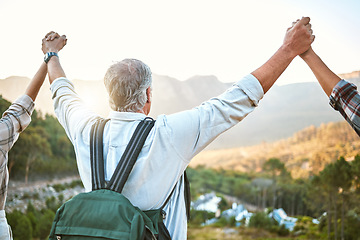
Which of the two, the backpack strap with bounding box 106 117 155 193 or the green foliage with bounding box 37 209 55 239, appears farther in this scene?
the green foliage with bounding box 37 209 55 239

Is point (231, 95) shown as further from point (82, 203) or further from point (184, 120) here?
point (82, 203)

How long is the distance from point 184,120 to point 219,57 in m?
4.76

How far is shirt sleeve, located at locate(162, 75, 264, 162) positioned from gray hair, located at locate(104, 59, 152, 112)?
0.36 ft

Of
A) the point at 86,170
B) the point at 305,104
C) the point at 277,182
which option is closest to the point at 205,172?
the point at 277,182

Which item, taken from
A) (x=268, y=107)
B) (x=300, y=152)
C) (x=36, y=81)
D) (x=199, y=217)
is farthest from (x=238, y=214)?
(x=36, y=81)

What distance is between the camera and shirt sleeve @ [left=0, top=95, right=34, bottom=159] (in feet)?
4.05

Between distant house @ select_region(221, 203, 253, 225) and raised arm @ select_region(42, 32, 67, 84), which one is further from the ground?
raised arm @ select_region(42, 32, 67, 84)

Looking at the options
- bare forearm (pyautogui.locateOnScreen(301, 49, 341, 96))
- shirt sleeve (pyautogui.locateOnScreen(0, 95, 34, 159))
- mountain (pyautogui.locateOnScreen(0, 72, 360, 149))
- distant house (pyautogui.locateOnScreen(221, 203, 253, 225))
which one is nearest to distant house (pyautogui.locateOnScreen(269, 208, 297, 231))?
distant house (pyautogui.locateOnScreen(221, 203, 253, 225))

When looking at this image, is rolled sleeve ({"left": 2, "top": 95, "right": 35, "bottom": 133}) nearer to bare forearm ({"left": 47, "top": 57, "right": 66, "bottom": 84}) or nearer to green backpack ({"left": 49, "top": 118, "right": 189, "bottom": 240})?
bare forearm ({"left": 47, "top": 57, "right": 66, "bottom": 84})

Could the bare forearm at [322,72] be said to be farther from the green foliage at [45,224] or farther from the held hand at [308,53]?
the green foliage at [45,224]

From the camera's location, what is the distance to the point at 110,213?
86 cm

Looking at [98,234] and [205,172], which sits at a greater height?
[98,234]

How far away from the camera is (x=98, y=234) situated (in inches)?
33.5

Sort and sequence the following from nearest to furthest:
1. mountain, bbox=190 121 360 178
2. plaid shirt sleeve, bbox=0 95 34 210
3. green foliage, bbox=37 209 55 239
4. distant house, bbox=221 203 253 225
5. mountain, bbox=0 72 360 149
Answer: plaid shirt sleeve, bbox=0 95 34 210, green foliage, bbox=37 209 55 239, mountain, bbox=190 121 360 178, distant house, bbox=221 203 253 225, mountain, bbox=0 72 360 149
